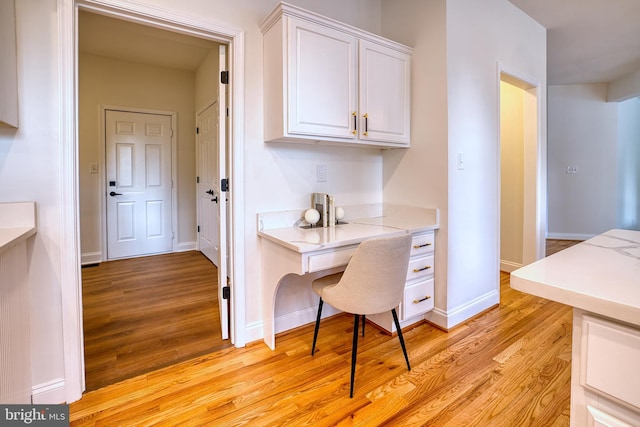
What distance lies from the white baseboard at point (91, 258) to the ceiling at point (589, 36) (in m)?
5.31

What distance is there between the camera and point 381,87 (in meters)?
2.25

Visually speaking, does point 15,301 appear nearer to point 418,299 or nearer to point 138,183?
point 418,299

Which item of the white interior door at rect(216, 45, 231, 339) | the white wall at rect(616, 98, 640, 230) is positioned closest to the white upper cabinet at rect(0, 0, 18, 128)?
the white interior door at rect(216, 45, 231, 339)

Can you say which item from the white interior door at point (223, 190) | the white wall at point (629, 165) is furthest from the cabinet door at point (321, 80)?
the white wall at point (629, 165)

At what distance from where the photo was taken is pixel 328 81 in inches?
78.8

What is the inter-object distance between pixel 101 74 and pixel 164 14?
10.0ft

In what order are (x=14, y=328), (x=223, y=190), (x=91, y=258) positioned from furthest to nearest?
(x=91, y=258) < (x=223, y=190) < (x=14, y=328)

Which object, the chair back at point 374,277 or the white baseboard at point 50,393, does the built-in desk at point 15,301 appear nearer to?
the white baseboard at point 50,393

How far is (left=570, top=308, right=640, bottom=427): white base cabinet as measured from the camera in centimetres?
58

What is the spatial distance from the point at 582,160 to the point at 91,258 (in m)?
7.63

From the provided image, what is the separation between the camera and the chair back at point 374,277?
152cm

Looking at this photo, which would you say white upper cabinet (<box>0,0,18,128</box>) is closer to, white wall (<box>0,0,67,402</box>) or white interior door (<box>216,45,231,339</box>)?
white wall (<box>0,0,67,402</box>)

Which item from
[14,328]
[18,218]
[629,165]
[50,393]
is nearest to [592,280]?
[14,328]

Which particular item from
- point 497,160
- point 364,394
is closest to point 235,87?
point 364,394
